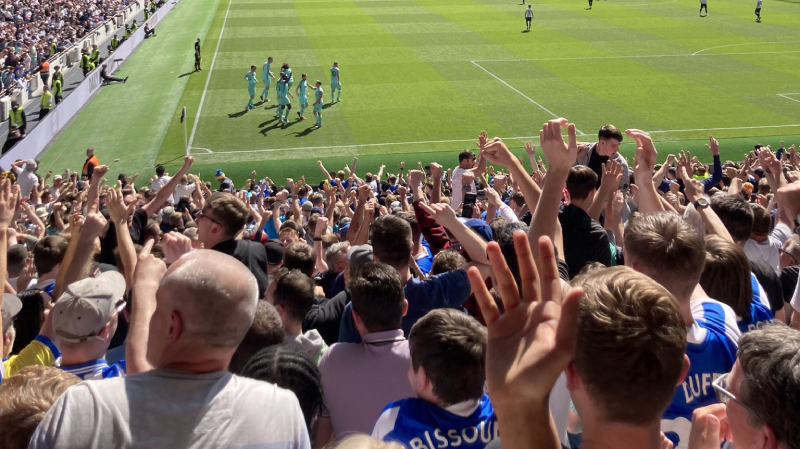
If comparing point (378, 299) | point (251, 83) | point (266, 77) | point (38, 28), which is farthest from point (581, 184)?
point (38, 28)

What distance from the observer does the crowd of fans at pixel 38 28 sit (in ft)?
96.3

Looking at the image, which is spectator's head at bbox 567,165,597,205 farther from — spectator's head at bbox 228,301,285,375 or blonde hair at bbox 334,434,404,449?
blonde hair at bbox 334,434,404,449

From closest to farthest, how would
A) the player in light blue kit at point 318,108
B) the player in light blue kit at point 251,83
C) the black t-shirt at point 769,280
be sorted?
1. the black t-shirt at point 769,280
2. the player in light blue kit at point 318,108
3. the player in light blue kit at point 251,83

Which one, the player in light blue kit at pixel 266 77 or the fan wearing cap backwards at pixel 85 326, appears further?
the player in light blue kit at pixel 266 77

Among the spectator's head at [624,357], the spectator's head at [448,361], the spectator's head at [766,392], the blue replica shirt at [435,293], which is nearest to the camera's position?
the spectator's head at [624,357]

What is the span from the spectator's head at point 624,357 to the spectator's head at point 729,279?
190 cm

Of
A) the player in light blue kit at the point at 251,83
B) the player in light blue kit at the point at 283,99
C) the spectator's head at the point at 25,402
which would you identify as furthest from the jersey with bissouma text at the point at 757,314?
the player in light blue kit at the point at 251,83

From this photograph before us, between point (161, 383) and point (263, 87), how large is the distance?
91.9 feet

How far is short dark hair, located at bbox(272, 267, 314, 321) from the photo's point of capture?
4.20 m

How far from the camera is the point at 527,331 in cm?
197

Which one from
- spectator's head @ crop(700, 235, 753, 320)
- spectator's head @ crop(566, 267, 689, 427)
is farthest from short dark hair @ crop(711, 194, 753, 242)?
spectator's head @ crop(566, 267, 689, 427)

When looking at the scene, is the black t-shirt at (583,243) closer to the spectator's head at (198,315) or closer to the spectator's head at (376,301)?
the spectator's head at (376,301)

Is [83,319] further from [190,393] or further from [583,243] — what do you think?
[583,243]

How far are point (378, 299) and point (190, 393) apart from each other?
1494 mm
